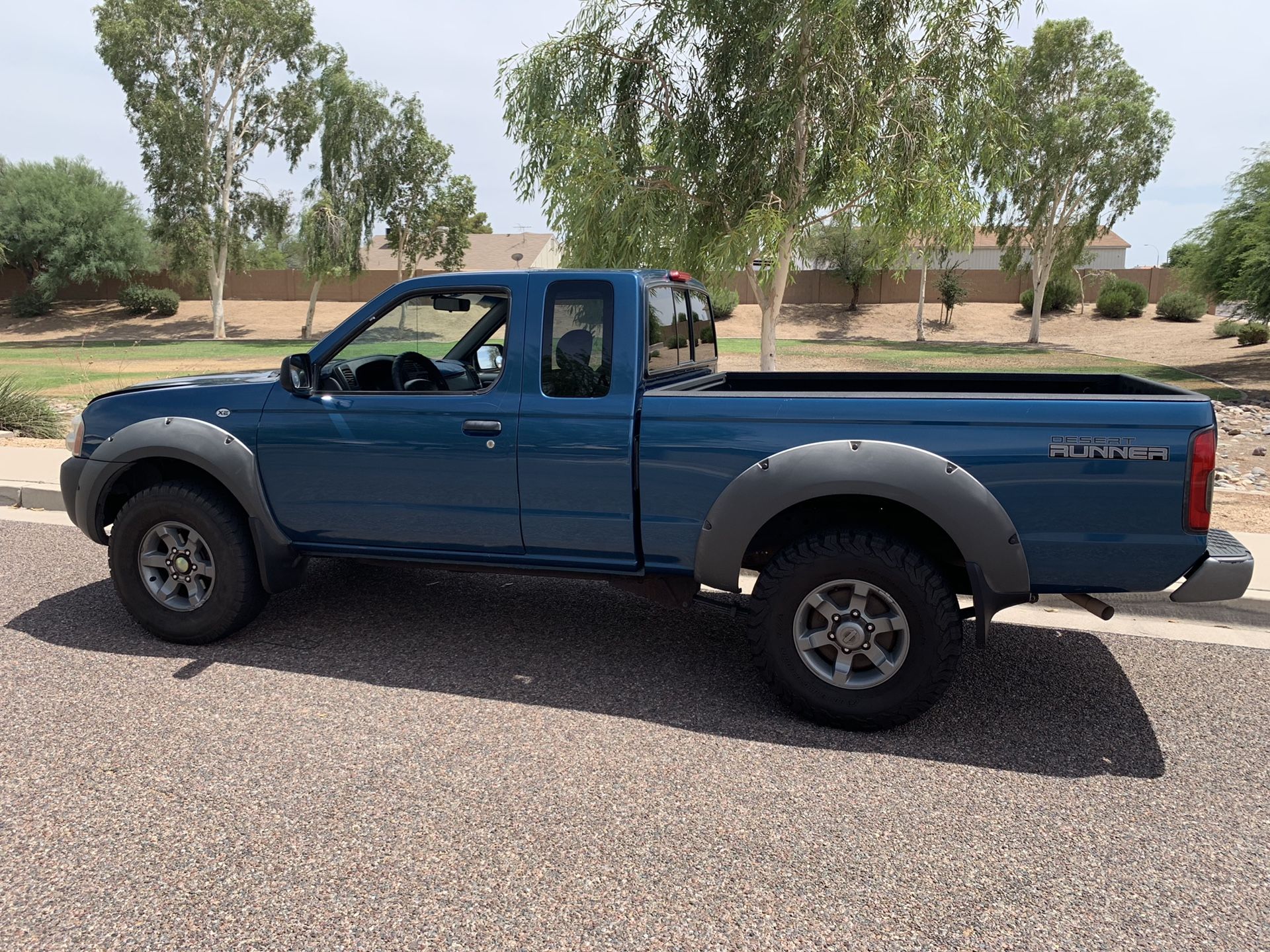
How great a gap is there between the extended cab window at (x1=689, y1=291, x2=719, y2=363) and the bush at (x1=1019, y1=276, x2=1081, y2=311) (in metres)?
55.2

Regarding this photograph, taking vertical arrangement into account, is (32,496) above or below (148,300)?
below

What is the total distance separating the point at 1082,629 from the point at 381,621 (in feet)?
13.1

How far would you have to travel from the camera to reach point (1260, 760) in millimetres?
4172

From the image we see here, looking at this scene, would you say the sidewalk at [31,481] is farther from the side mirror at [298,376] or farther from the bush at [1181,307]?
the bush at [1181,307]

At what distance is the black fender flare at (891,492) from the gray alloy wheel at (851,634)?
0.37 meters

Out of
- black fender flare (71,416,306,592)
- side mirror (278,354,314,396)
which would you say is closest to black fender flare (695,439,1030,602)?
side mirror (278,354,314,396)

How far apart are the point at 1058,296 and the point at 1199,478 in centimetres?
5832

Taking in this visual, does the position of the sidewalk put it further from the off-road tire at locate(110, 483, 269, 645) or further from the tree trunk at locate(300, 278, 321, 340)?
the tree trunk at locate(300, 278, 321, 340)

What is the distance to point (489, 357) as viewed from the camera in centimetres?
532

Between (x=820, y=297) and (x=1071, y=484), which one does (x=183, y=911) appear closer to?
(x=1071, y=484)

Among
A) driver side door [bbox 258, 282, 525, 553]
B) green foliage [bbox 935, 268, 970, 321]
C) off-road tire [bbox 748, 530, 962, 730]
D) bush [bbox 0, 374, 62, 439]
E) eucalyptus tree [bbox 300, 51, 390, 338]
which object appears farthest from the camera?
green foliage [bbox 935, 268, 970, 321]

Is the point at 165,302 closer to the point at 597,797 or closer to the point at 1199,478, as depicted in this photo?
the point at 597,797

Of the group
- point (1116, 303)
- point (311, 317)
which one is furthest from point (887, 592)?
point (1116, 303)

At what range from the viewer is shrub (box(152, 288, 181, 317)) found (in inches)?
2388
